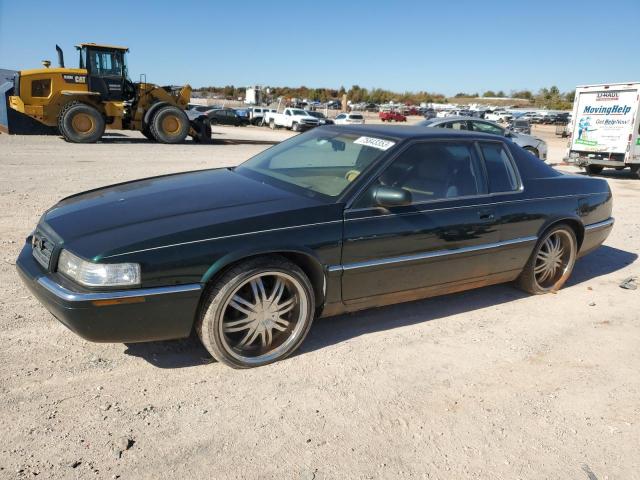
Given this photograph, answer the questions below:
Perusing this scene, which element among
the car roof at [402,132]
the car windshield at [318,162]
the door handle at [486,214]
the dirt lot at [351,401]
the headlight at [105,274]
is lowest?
the dirt lot at [351,401]

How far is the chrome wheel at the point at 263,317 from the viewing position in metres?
3.14

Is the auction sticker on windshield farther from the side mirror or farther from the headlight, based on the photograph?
the headlight

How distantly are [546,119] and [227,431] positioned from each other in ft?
210

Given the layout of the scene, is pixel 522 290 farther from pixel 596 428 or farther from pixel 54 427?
pixel 54 427

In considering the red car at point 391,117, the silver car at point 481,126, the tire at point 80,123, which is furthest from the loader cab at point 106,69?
the red car at point 391,117

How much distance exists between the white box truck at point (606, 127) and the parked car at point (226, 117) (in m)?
25.8

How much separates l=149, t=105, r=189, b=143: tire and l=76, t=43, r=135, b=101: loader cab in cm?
131

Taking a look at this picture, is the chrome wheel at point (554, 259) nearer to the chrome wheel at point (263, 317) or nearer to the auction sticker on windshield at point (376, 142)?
the auction sticker on windshield at point (376, 142)

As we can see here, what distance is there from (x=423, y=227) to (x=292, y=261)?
1.01 metres

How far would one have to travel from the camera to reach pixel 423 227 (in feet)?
12.2

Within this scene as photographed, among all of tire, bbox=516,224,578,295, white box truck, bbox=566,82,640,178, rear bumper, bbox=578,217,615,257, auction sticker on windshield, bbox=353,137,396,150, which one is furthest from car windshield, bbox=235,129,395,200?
white box truck, bbox=566,82,640,178

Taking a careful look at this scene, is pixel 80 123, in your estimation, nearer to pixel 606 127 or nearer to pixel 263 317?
pixel 606 127

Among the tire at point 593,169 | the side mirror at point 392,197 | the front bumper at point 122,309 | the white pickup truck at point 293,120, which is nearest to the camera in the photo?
the front bumper at point 122,309

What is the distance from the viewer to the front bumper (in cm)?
273
